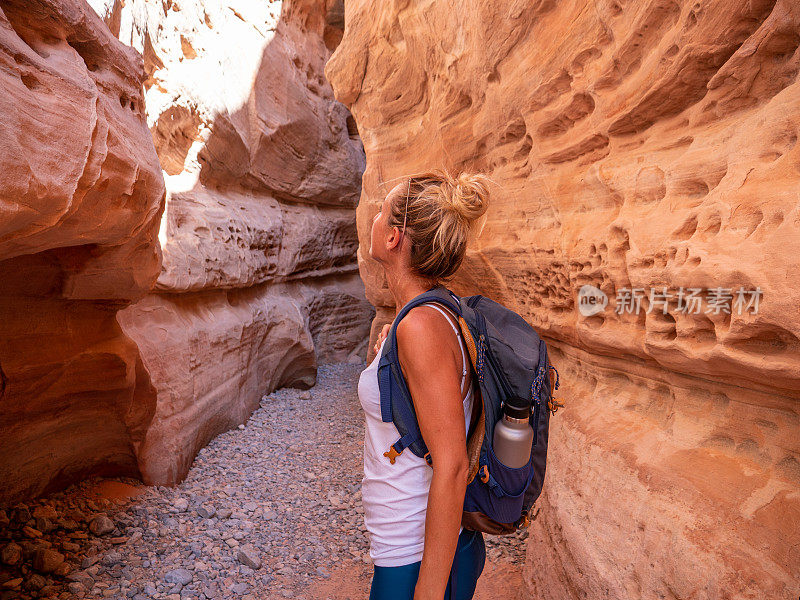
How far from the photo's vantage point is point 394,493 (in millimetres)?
1235

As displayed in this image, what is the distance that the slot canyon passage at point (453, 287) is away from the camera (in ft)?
4.87

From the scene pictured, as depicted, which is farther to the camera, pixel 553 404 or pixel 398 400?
pixel 553 404

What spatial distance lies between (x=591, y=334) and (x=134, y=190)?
89.2 inches

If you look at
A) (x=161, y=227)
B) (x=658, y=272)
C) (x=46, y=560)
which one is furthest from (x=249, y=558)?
(x=161, y=227)

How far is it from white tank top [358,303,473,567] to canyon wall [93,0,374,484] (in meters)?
2.81

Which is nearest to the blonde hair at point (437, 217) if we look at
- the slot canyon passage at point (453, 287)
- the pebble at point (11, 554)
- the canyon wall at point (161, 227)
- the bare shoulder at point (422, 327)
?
the bare shoulder at point (422, 327)

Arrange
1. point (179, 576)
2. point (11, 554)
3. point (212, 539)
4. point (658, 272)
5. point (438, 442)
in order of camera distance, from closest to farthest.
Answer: point (438, 442), point (658, 272), point (11, 554), point (179, 576), point (212, 539)

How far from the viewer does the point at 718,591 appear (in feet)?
4.50

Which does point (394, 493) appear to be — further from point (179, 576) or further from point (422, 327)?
point (179, 576)

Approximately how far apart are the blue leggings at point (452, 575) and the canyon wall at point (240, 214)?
2.85m

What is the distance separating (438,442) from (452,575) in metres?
0.39

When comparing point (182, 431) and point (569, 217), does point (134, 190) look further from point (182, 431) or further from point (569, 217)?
point (182, 431)

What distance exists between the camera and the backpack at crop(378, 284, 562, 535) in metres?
1.18

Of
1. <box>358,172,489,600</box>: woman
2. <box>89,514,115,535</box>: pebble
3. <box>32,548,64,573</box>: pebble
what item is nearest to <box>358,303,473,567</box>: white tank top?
<box>358,172,489,600</box>: woman
